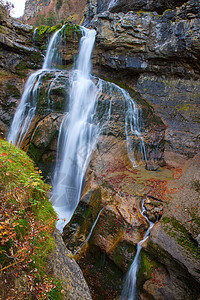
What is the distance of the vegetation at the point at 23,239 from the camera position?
182 centimetres

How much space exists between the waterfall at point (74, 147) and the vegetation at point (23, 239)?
5.42m

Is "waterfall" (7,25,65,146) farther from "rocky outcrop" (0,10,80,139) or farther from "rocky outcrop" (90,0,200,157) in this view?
"rocky outcrop" (90,0,200,157)

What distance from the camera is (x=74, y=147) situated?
29.7ft

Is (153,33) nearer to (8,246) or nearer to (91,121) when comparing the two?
(91,121)

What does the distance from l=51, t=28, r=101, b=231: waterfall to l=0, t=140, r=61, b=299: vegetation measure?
5420 millimetres

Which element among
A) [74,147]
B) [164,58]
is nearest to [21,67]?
[74,147]

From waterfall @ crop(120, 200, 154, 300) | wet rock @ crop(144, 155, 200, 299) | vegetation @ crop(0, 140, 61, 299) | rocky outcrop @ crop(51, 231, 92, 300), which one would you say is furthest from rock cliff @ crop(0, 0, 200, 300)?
vegetation @ crop(0, 140, 61, 299)

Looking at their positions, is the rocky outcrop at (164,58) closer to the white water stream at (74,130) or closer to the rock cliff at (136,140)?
the rock cliff at (136,140)

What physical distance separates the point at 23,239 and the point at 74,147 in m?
7.07

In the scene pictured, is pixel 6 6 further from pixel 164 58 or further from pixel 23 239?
pixel 23 239

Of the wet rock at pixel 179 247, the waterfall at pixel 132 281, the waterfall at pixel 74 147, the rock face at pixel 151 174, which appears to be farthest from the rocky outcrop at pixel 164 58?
the waterfall at pixel 132 281

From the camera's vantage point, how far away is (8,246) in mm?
1883

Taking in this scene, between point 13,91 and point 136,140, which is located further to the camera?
point 13,91

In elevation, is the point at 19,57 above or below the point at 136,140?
above
